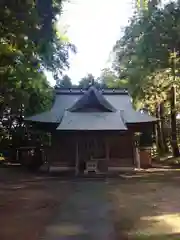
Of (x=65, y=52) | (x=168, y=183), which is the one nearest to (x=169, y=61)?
(x=168, y=183)

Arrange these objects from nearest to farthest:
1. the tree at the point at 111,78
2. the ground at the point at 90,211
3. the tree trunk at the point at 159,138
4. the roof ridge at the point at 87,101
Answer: the ground at the point at 90,211
the roof ridge at the point at 87,101
the tree at the point at 111,78
the tree trunk at the point at 159,138

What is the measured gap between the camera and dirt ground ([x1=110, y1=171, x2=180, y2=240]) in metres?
6.02

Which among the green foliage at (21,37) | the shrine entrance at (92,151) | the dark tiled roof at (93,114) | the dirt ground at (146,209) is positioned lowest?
the dirt ground at (146,209)

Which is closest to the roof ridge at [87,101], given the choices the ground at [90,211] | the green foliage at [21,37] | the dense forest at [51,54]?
the dense forest at [51,54]

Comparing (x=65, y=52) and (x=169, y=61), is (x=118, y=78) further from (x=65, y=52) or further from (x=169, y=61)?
(x=169, y=61)

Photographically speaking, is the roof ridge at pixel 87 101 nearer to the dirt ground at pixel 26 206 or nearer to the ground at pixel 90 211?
the dirt ground at pixel 26 206

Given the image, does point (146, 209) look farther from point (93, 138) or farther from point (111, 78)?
point (111, 78)

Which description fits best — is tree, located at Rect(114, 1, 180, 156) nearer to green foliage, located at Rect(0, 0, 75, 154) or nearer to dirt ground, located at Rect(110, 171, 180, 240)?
green foliage, located at Rect(0, 0, 75, 154)

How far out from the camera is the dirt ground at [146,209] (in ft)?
19.8

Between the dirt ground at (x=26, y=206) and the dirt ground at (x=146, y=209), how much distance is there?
1.51 meters

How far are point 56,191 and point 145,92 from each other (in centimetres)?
1412

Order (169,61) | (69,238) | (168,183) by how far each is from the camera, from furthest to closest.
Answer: (169,61) < (168,183) < (69,238)

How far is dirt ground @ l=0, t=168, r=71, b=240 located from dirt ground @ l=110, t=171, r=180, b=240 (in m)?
1.51

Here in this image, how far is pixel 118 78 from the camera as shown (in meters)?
31.0
